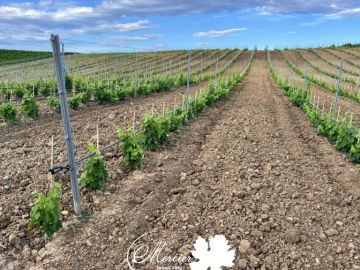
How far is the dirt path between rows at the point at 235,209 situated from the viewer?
4516 millimetres

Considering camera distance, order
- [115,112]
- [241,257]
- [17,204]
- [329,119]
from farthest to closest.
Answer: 1. [115,112]
2. [329,119]
3. [17,204]
4. [241,257]

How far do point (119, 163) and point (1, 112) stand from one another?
543 centimetres

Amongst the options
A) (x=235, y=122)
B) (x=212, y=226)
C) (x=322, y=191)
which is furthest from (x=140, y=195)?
(x=235, y=122)

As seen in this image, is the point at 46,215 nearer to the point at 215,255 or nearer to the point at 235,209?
the point at 235,209

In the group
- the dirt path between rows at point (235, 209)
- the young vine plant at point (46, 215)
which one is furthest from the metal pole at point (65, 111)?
the young vine plant at point (46, 215)

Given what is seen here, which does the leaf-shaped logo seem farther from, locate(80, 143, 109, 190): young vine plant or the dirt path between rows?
locate(80, 143, 109, 190): young vine plant

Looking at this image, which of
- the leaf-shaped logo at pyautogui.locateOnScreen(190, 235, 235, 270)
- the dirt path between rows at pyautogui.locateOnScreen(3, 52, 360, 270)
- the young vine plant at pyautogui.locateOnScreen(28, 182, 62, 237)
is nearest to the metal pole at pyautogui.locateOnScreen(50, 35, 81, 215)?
the dirt path between rows at pyautogui.locateOnScreen(3, 52, 360, 270)

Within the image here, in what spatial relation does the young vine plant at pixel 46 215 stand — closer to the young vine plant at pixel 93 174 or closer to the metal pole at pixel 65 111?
the metal pole at pixel 65 111

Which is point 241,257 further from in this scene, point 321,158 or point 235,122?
point 235,122

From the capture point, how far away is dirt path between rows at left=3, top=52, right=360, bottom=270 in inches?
178

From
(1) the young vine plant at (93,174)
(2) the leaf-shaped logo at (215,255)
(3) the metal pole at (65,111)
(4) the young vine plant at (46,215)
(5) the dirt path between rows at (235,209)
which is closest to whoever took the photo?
(2) the leaf-shaped logo at (215,255)

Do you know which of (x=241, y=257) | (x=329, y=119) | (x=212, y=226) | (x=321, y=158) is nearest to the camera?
(x=241, y=257)

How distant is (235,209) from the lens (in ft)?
18.2

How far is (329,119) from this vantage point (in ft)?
33.4
